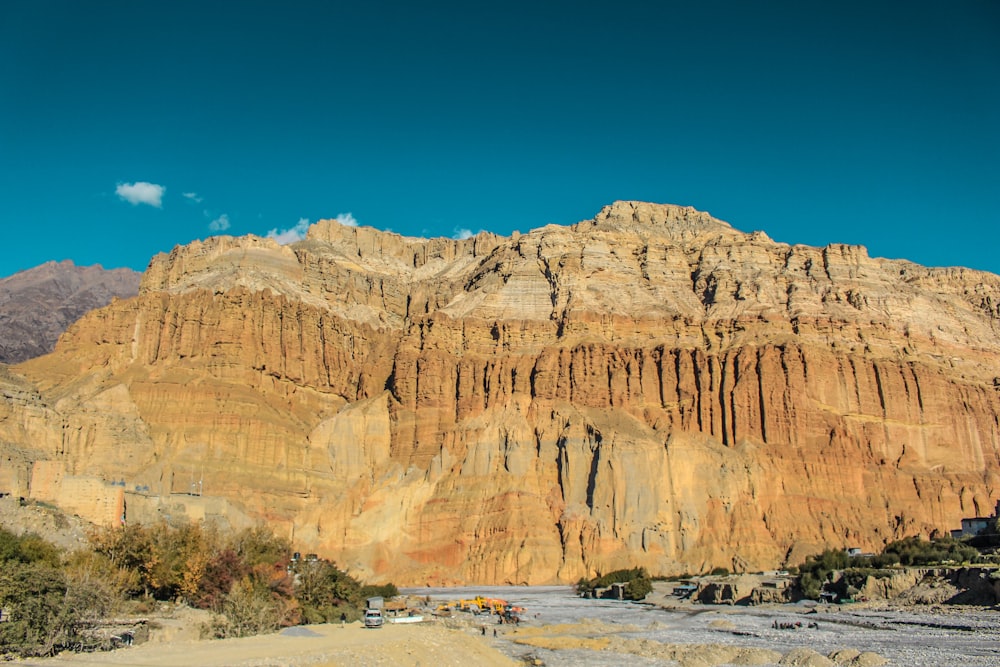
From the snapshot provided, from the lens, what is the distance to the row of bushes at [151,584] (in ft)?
103

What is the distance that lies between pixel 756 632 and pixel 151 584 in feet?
94.8

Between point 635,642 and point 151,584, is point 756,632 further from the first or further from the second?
point 151,584

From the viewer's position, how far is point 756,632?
173 feet

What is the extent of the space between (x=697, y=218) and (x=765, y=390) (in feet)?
197

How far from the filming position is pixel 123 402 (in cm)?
10925

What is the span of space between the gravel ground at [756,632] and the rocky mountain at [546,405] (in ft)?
129

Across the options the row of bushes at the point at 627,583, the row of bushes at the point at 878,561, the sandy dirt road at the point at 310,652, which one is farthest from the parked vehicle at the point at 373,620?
the row of bushes at the point at 627,583

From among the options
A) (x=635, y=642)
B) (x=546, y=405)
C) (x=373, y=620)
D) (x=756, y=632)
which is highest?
(x=546, y=405)

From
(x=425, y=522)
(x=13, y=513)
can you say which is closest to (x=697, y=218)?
(x=425, y=522)

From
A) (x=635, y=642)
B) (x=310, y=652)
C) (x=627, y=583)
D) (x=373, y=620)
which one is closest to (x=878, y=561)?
(x=627, y=583)

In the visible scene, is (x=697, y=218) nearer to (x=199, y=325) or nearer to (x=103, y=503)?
(x=199, y=325)

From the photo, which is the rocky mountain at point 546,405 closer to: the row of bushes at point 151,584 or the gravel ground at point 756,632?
the row of bushes at point 151,584

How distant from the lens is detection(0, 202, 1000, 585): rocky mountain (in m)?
109

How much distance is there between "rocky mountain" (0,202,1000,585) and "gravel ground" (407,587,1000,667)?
39.2 meters
